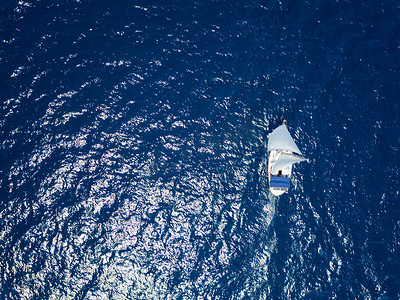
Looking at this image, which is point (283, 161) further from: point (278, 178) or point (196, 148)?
point (196, 148)

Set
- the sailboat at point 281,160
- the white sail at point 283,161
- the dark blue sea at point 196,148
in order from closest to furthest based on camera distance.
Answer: the dark blue sea at point 196,148, the sailboat at point 281,160, the white sail at point 283,161

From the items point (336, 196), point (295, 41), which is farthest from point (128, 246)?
point (295, 41)

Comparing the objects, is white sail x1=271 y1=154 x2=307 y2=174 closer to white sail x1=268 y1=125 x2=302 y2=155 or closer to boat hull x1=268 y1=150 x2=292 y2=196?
boat hull x1=268 y1=150 x2=292 y2=196

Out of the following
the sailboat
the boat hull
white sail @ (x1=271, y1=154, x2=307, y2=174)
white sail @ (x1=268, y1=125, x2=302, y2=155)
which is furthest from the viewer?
white sail @ (x1=268, y1=125, x2=302, y2=155)

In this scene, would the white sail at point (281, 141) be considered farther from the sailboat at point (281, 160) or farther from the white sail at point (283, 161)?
the white sail at point (283, 161)

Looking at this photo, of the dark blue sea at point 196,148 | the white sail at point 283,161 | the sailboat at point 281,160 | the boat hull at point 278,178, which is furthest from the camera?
the white sail at point 283,161

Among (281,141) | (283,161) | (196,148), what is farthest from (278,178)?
(196,148)

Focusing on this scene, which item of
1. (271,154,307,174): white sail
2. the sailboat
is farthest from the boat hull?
(271,154,307,174): white sail

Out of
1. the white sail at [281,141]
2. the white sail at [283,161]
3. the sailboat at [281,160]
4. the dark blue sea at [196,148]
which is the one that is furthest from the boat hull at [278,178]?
the dark blue sea at [196,148]
